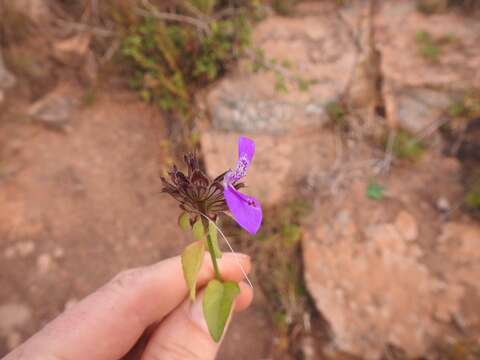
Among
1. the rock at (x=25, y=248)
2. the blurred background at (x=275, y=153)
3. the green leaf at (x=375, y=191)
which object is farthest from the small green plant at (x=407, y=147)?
the rock at (x=25, y=248)

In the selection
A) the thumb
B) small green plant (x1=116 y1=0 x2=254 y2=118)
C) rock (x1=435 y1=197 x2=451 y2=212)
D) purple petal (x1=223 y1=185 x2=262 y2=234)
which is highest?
small green plant (x1=116 y1=0 x2=254 y2=118)

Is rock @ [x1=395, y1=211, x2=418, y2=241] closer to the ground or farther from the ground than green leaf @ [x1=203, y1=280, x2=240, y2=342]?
closer to the ground

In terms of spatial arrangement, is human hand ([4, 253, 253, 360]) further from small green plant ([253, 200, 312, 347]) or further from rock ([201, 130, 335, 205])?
rock ([201, 130, 335, 205])

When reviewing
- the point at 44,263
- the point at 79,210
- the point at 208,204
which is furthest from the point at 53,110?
the point at 208,204

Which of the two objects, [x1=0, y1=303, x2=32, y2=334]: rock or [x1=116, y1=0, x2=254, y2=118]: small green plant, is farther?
[x1=116, y1=0, x2=254, y2=118]: small green plant

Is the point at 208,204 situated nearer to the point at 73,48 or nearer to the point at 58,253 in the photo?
the point at 58,253

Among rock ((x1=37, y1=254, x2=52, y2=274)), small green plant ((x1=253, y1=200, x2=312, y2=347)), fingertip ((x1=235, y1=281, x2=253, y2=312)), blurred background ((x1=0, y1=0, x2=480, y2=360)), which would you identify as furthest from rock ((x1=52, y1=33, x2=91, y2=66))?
fingertip ((x1=235, y1=281, x2=253, y2=312))

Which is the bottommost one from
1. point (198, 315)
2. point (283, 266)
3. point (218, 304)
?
point (283, 266)

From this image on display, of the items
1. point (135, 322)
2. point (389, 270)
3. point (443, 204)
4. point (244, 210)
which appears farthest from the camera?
point (443, 204)
